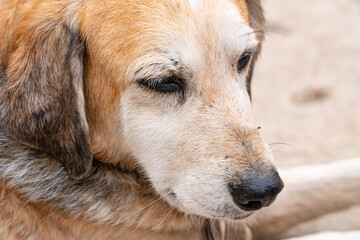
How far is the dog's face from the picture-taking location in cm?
328

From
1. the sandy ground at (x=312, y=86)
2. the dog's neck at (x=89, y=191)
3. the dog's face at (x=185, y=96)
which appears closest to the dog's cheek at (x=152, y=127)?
the dog's face at (x=185, y=96)

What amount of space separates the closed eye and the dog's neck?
87 cm

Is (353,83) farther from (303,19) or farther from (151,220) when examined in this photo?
(151,220)

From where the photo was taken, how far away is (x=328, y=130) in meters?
6.00

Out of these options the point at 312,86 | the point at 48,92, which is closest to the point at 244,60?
the point at 48,92

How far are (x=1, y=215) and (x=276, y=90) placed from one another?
4.00 m

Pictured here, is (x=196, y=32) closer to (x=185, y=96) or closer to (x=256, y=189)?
(x=185, y=96)

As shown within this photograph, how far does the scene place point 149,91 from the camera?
340 cm

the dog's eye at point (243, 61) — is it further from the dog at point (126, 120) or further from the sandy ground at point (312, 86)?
the sandy ground at point (312, 86)

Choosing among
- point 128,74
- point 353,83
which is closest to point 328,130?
point 353,83

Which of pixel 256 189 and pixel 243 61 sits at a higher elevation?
pixel 243 61

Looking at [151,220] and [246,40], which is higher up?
[246,40]

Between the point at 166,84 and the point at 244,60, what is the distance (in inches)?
20.9

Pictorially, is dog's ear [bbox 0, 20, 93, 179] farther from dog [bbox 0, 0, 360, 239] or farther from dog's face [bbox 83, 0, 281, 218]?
dog's face [bbox 83, 0, 281, 218]
